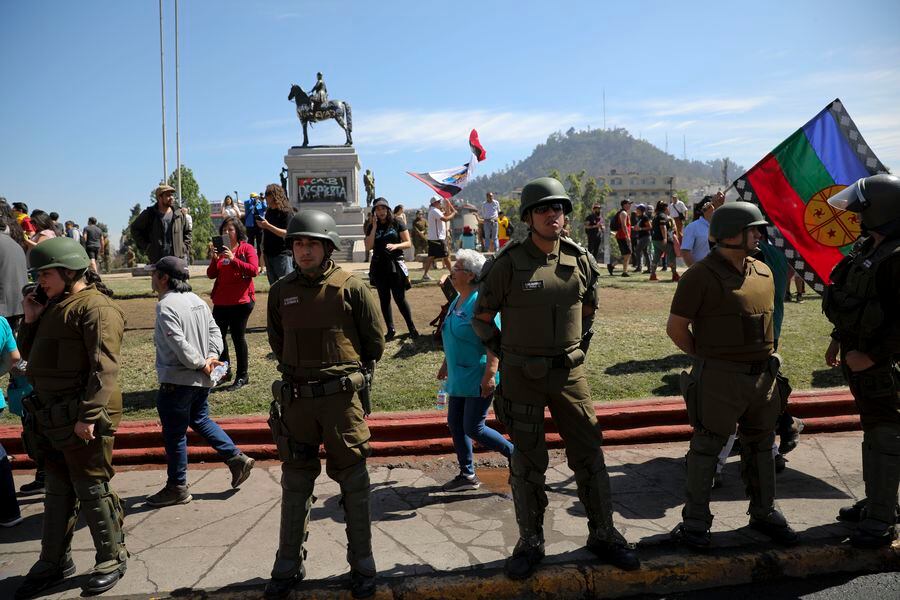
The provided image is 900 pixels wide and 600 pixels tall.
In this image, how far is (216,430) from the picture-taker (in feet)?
16.9

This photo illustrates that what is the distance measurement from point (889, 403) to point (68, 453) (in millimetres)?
4629

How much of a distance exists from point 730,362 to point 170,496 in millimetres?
3997

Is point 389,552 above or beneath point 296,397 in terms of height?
beneath

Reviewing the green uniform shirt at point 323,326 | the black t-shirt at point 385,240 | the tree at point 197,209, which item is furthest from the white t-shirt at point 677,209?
the tree at point 197,209

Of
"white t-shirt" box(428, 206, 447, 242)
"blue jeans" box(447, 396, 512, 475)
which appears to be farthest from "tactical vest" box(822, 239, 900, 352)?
"white t-shirt" box(428, 206, 447, 242)

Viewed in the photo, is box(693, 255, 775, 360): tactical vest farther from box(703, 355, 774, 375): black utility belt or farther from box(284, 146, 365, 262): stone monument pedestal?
box(284, 146, 365, 262): stone monument pedestal

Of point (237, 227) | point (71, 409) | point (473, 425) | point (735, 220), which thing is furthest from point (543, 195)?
point (237, 227)

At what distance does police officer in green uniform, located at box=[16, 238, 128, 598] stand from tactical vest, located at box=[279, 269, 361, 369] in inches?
40.7

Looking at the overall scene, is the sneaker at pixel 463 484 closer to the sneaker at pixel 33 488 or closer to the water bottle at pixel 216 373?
the water bottle at pixel 216 373

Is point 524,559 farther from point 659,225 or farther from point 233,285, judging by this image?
point 659,225

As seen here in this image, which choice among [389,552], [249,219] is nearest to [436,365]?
[389,552]

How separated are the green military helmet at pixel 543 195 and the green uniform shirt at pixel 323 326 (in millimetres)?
1011

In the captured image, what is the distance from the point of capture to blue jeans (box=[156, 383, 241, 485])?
4895 millimetres

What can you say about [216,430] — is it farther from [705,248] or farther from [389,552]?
[705,248]
